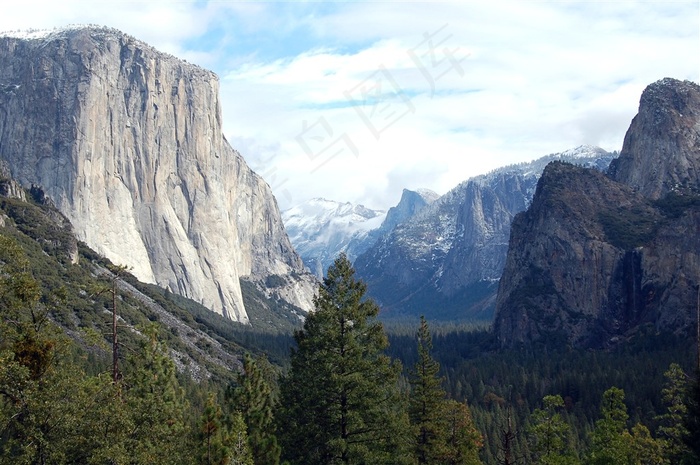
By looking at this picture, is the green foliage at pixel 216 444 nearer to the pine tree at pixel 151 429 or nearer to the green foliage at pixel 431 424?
the pine tree at pixel 151 429

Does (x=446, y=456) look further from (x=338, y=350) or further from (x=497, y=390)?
(x=497, y=390)

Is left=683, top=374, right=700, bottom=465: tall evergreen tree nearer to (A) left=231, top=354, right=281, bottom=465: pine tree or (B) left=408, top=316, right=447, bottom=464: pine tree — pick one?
(B) left=408, top=316, right=447, bottom=464: pine tree

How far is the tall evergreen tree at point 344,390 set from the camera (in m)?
40.3

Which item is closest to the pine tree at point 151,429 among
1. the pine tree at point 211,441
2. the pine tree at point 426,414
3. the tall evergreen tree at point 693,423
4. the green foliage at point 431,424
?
the pine tree at point 211,441

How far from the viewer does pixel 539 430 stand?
55344 millimetres

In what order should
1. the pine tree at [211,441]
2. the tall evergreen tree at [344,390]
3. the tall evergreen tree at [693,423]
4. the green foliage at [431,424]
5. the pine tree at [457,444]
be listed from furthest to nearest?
the pine tree at [457,444]
the green foliage at [431,424]
the tall evergreen tree at [693,423]
the tall evergreen tree at [344,390]
the pine tree at [211,441]

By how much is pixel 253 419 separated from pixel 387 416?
41.8ft

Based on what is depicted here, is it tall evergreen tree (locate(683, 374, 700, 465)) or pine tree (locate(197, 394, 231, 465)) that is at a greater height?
pine tree (locate(197, 394, 231, 465))

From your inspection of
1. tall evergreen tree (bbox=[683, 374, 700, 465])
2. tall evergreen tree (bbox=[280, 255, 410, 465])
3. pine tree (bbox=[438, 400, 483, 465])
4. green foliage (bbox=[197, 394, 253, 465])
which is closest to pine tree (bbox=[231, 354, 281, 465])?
tall evergreen tree (bbox=[280, 255, 410, 465])

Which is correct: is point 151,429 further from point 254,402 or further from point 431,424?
point 431,424

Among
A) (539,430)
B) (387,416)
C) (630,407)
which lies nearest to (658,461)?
(539,430)

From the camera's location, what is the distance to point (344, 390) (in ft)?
133

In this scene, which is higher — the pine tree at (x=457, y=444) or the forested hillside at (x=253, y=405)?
the forested hillside at (x=253, y=405)

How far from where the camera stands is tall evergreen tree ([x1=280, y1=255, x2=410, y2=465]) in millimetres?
40344
